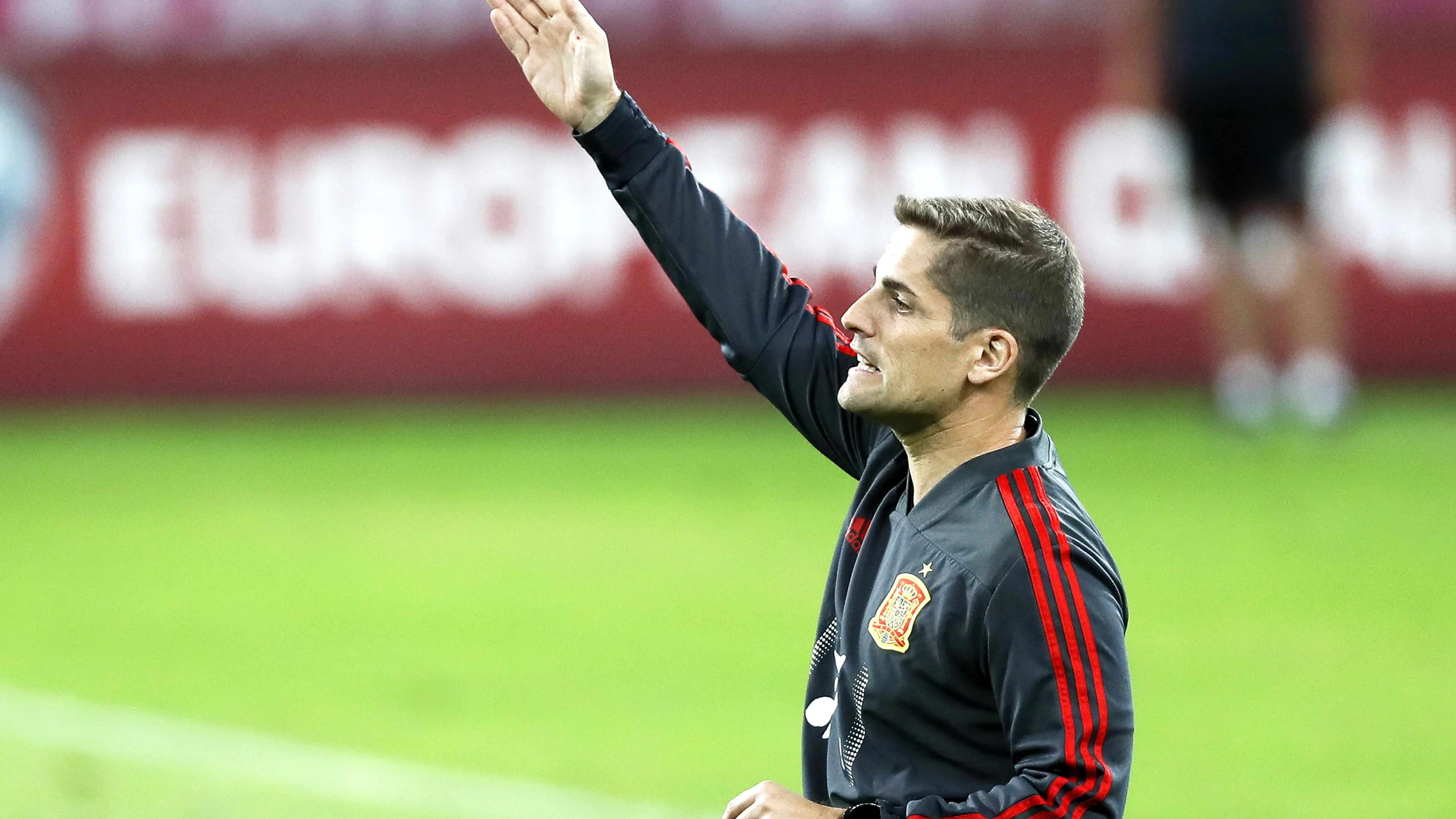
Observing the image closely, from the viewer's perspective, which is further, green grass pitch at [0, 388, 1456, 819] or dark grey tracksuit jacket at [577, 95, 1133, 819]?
green grass pitch at [0, 388, 1456, 819]

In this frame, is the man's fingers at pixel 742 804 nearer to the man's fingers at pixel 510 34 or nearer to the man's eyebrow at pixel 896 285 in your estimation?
the man's eyebrow at pixel 896 285

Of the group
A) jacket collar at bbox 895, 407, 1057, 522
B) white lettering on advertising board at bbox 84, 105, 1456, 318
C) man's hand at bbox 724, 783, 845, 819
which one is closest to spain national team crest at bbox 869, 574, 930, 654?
jacket collar at bbox 895, 407, 1057, 522

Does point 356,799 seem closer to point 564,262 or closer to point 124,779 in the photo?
point 124,779

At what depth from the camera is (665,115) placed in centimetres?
1220

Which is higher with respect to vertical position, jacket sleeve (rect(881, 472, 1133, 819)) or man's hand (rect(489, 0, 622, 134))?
A: man's hand (rect(489, 0, 622, 134))

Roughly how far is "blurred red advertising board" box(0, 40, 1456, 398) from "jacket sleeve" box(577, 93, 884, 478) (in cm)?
822

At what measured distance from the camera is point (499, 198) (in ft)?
39.8

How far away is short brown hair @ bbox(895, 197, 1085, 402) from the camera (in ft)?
10.3

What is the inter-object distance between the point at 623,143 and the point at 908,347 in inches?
28.3

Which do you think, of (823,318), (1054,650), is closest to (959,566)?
(1054,650)

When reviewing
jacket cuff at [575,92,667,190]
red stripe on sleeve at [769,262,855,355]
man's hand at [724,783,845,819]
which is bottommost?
man's hand at [724,783,845,819]

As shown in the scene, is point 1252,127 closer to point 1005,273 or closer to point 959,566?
point 1005,273

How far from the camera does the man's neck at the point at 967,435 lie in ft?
10.6

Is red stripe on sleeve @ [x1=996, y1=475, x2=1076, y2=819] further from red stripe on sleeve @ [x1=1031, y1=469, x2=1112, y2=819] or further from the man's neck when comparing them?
the man's neck
